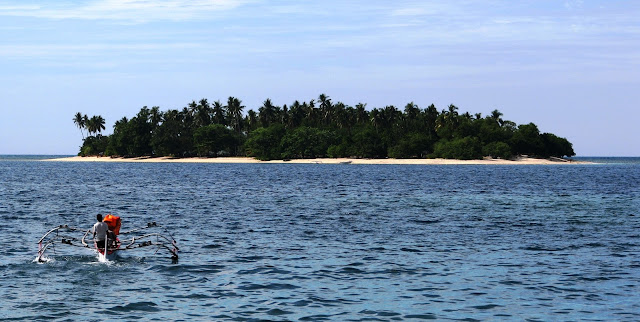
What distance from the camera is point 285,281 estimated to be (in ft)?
89.7

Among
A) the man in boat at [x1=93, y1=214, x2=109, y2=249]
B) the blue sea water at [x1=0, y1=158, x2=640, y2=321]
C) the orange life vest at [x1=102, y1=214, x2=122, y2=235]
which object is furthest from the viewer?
the orange life vest at [x1=102, y1=214, x2=122, y2=235]

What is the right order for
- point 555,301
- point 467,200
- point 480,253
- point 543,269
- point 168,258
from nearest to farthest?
point 555,301 < point 543,269 < point 168,258 < point 480,253 < point 467,200

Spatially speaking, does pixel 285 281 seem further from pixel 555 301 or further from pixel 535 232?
pixel 535 232

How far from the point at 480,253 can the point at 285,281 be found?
1169 cm

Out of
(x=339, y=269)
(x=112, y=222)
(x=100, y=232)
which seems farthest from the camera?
(x=112, y=222)

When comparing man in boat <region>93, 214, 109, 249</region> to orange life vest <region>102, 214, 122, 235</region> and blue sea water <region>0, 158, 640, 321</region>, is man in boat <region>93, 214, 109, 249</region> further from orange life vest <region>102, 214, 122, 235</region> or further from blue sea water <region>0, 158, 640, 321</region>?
blue sea water <region>0, 158, 640, 321</region>

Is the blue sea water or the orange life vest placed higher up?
the orange life vest

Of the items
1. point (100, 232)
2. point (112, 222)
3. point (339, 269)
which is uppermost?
point (112, 222)

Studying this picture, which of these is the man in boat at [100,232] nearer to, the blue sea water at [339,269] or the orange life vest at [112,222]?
the orange life vest at [112,222]

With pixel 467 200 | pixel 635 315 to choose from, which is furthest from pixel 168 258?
pixel 467 200

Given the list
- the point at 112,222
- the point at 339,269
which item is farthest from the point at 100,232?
the point at 339,269

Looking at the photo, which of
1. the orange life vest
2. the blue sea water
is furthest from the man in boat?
the blue sea water

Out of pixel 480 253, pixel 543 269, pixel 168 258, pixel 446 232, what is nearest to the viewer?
pixel 543 269

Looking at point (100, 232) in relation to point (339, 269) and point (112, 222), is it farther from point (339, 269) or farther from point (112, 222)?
point (339, 269)
